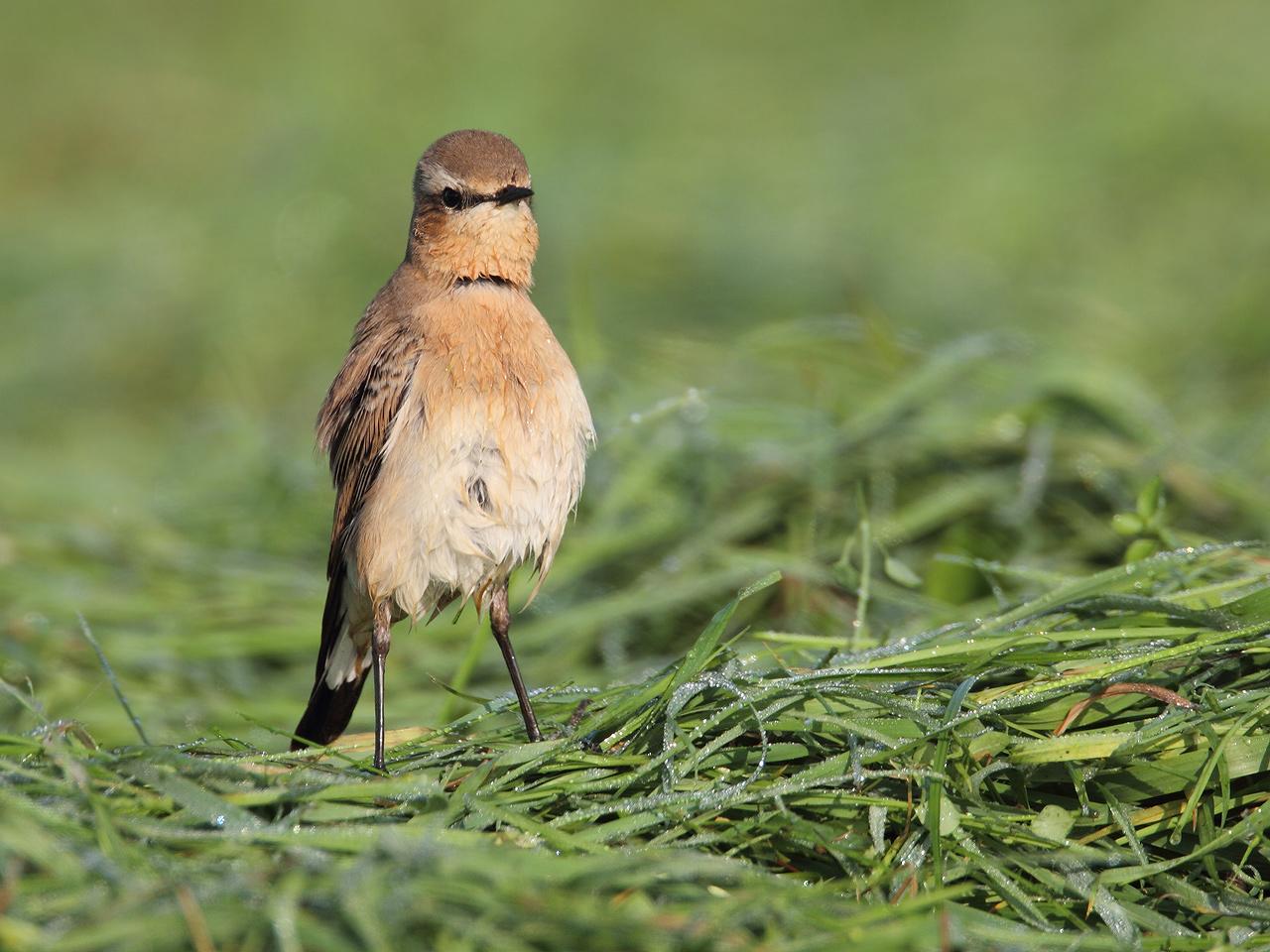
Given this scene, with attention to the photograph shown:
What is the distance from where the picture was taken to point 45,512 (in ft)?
27.3

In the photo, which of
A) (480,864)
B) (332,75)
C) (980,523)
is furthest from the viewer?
(332,75)

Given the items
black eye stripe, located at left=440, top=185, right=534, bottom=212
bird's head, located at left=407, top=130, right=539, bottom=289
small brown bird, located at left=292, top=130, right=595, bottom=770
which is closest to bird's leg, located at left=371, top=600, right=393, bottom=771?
small brown bird, located at left=292, top=130, right=595, bottom=770

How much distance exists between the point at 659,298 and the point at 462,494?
277 inches

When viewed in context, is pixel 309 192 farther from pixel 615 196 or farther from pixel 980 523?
pixel 980 523

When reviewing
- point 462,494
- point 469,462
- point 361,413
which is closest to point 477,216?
point 361,413

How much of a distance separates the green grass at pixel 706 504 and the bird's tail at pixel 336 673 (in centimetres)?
29

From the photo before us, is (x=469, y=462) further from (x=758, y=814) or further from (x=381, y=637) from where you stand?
(x=758, y=814)

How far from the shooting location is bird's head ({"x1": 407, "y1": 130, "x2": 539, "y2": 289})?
505cm

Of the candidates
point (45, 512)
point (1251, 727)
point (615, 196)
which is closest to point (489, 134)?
point (1251, 727)

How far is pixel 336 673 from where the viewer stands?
5.50 metres

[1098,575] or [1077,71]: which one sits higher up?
[1077,71]

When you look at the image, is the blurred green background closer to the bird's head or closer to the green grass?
the green grass

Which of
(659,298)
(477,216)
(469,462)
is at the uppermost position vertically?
(477,216)

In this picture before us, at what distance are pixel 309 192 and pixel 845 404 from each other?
8167 millimetres
